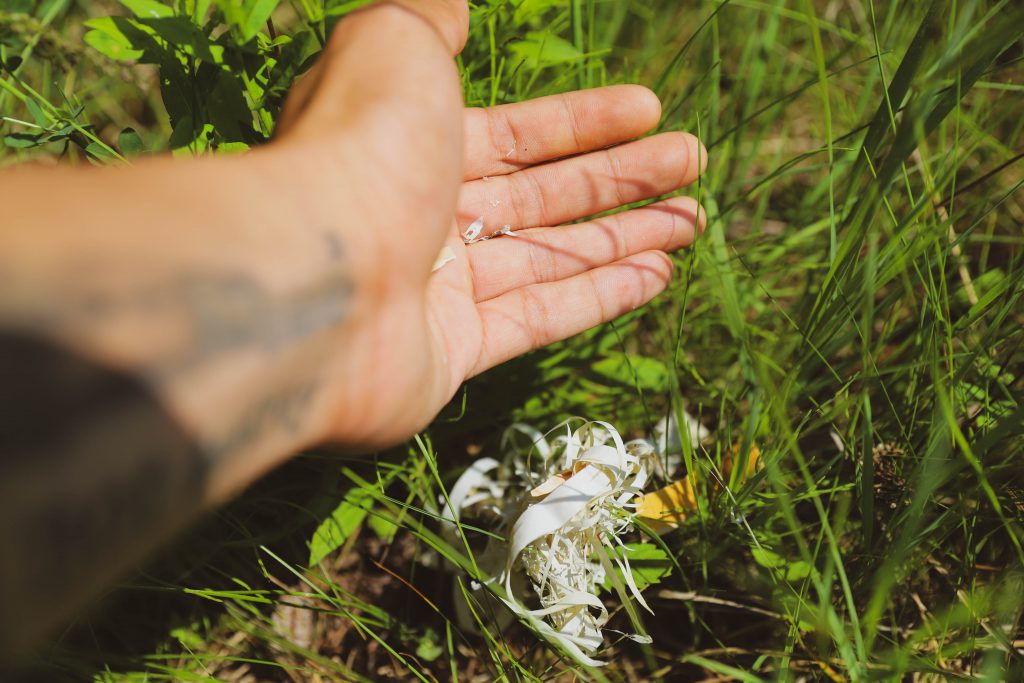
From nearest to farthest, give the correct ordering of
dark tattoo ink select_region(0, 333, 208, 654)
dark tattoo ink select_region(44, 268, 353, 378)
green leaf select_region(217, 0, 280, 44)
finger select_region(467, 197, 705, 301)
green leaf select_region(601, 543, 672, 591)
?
dark tattoo ink select_region(0, 333, 208, 654) → dark tattoo ink select_region(44, 268, 353, 378) → green leaf select_region(217, 0, 280, 44) → green leaf select_region(601, 543, 672, 591) → finger select_region(467, 197, 705, 301)

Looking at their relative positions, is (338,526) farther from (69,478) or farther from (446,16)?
(446,16)

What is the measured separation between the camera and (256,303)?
1.27m

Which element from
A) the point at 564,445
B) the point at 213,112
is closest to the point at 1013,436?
the point at 564,445

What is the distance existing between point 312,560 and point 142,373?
0.77 meters

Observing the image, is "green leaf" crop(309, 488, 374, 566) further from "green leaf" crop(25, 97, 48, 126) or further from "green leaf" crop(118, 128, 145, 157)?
"green leaf" crop(25, 97, 48, 126)

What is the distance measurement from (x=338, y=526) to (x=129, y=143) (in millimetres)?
1100

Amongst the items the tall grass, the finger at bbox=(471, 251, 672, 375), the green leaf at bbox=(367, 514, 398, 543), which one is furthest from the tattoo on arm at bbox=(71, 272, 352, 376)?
the green leaf at bbox=(367, 514, 398, 543)

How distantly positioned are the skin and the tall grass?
221mm

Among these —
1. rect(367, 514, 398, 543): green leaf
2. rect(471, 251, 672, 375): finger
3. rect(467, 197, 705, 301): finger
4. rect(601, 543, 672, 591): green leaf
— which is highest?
rect(467, 197, 705, 301): finger

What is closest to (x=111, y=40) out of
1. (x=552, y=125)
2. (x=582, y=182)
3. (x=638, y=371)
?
(x=552, y=125)

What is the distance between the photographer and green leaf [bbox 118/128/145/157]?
66.8 inches

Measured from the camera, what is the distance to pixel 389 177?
145 cm

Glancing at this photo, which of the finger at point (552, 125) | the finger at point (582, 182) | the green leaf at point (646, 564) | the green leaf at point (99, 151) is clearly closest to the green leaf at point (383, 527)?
the green leaf at point (646, 564)

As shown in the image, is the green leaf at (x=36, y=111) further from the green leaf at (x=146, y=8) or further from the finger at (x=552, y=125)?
the finger at (x=552, y=125)
